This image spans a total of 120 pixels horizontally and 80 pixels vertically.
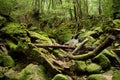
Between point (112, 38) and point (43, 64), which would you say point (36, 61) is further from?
point (112, 38)

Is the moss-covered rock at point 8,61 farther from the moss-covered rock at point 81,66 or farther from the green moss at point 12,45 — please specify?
the moss-covered rock at point 81,66

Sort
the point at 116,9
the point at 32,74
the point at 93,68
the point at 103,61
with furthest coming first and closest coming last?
the point at 116,9 → the point at 103,61 → the point at 93,68 → the point at 32,74

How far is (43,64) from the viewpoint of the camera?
28.8ft

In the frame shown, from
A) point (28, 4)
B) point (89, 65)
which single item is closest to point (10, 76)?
point (89, 65)

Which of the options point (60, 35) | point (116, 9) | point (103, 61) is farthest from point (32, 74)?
point (116, 9)

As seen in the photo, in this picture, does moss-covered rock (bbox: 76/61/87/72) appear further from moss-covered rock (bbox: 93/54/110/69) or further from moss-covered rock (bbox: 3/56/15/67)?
moss-covered rock (bbox: 3/56/15/67)

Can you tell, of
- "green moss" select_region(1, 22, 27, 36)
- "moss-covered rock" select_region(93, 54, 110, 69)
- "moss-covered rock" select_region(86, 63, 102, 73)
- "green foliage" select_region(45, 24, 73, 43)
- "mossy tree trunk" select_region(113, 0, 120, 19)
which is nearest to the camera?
"moss-covered rock" select_region(86, 63, 102, 73)

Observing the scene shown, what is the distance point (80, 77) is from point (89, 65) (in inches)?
34.8

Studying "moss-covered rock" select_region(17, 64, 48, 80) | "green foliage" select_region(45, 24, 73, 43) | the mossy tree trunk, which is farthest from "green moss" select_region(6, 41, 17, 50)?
the mossy tree trunk

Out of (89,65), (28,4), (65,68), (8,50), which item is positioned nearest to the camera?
(65,68)

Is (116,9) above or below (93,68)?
above

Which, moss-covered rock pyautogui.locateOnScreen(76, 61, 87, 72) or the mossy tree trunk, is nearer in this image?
moss-covered rock pyautogui.locateOnScreen(76, 61, 87, 72)

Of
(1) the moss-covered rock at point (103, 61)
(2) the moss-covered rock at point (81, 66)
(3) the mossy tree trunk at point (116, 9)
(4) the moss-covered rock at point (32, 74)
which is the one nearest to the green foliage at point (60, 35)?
(3) the mossy tree trunk at point (116, 9)

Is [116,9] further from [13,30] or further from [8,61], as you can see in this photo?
[8,61]
